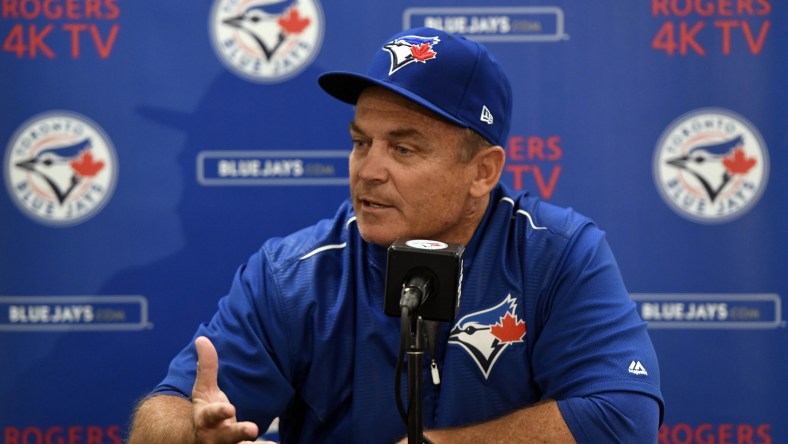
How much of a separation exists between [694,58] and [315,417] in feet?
4.75

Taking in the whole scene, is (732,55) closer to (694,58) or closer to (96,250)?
(694,58)

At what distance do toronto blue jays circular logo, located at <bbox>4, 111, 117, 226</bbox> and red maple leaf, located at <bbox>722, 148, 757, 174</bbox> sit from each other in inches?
65.3

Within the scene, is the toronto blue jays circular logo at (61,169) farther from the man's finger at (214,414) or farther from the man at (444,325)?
the man's finger at (214,414)

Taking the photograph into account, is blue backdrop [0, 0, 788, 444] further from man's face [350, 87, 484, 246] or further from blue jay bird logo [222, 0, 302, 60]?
man's face [350, 87, 484, 246]

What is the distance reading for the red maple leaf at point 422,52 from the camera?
5.46ft

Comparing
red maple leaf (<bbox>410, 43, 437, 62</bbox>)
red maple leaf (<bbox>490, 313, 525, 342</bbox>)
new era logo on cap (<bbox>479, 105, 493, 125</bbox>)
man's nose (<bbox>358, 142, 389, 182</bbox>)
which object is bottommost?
red maple leaf (<bbox>490, 313, 525, 342</bbox>)

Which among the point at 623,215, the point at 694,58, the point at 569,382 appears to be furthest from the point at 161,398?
the point at 694,58

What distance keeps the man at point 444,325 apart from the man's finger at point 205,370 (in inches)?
3.3

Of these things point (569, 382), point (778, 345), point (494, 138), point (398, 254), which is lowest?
point (778, 345)

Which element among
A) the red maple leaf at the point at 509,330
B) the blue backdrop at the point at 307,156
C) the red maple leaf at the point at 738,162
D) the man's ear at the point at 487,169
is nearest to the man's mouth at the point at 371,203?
the man's ear at the point at 487,169

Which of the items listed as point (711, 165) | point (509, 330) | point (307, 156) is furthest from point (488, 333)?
point (711, 165)

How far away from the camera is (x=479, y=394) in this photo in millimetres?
1693

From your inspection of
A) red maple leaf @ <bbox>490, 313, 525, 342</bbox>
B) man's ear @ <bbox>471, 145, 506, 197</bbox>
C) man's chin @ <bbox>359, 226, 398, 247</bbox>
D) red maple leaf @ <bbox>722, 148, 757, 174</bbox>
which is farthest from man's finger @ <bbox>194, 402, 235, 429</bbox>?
red maple leaf @ <bbox>722, 148, 757, 174</bbox>

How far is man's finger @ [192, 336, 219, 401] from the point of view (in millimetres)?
1514
